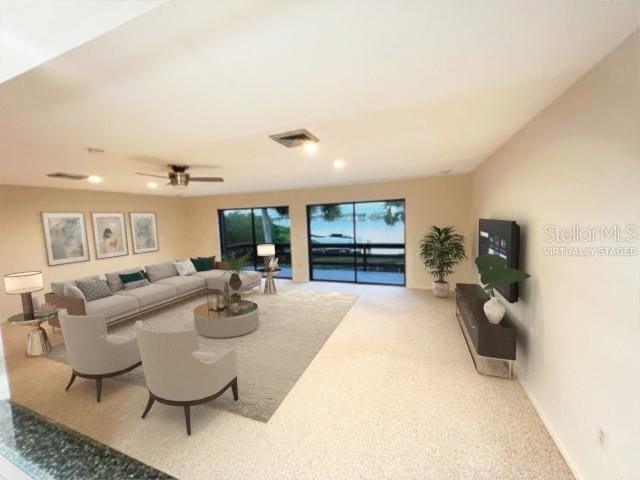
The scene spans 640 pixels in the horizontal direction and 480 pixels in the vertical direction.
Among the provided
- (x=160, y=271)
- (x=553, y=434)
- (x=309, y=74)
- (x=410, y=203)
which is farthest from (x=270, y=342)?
(x=410, y=203)

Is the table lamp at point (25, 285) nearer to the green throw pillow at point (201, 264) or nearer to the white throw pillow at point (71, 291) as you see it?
the white throw pillow at point (71, 291)

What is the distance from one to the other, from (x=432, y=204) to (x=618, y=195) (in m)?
4.43

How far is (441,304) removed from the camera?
16.1 feet

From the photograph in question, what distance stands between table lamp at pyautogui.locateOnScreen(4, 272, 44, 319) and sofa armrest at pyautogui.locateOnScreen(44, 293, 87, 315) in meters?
0.45

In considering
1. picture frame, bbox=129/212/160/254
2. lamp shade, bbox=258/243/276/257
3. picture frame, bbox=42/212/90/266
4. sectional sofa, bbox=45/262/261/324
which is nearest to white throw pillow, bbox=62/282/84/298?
sectional sofa, bbox=45/262/261/324

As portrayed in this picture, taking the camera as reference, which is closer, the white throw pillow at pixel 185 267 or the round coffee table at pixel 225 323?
the round coffee table at pixel 225 323

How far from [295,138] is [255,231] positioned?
5.64 m

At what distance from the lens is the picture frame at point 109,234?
231 inches

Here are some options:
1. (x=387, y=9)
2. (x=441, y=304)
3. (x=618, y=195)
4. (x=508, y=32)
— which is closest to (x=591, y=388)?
(x=618, y=195)

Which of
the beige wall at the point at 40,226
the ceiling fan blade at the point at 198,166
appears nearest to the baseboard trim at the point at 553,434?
the ceiling fan blade at the point at 198,166

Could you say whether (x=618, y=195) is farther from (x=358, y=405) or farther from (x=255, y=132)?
(x=255, y=132)

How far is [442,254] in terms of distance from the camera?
5.20 m

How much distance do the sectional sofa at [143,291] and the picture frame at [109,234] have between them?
140 centimetres

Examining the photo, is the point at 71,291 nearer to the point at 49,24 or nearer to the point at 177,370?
the point at 177,370
